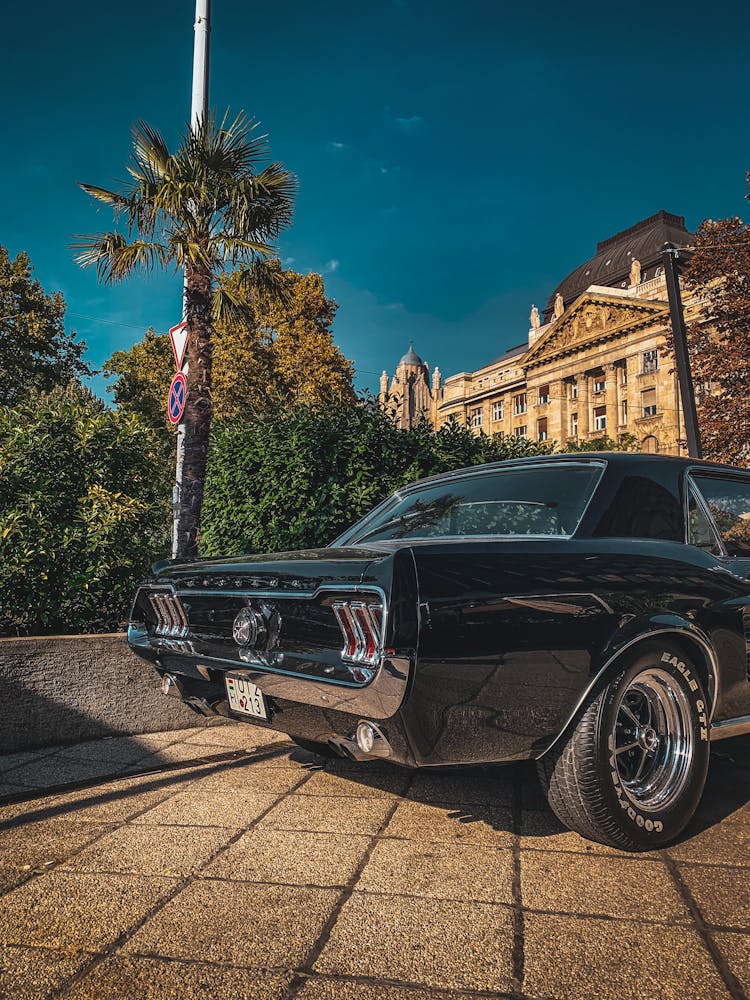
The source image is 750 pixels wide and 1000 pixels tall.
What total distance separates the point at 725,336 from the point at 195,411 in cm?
1497

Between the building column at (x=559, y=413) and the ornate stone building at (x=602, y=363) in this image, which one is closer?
the ornate stone building at (x=602, y=363)

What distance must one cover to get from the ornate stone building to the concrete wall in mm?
38831

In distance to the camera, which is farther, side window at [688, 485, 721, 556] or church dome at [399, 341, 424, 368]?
church dome at [399, 341, 424, 368]

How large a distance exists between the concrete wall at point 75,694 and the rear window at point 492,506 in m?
1.82

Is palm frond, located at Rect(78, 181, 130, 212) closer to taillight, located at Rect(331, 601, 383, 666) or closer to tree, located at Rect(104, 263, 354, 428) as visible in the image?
taillight, located at Rect(331, 601, 383, 666)

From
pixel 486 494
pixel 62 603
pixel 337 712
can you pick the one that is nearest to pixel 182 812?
pixel 337 712

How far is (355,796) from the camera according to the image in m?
3.34

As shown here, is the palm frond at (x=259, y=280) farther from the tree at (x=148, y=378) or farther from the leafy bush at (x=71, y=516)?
the tree at (x=148, y=378)

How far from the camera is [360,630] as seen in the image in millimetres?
2287

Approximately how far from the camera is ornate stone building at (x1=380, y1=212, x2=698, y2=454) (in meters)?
49.1

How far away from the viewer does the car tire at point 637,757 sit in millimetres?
2508

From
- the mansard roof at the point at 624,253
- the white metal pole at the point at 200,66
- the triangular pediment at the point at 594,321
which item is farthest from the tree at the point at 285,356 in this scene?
the mansard roof at the point at 624,253

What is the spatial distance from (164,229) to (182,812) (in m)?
6.70

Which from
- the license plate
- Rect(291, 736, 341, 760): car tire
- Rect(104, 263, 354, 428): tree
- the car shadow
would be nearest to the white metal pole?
Rect(291, 736, 341, 760): car tire
